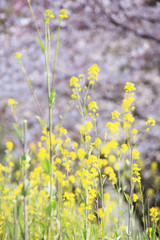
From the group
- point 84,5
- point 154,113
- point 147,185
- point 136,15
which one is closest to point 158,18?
point 136,15

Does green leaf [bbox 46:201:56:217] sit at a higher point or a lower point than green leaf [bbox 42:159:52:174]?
lower

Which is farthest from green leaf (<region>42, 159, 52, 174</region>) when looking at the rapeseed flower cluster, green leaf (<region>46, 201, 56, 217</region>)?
green leaf (<region>46, 201, 56, 217</region>)

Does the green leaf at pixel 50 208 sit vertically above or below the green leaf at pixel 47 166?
below

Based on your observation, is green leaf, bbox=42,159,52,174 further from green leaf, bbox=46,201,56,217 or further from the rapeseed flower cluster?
green leaf, bbox=46,201,56,217

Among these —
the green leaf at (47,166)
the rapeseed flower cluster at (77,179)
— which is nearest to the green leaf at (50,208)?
the rapeseed flower cluster at (77,179)

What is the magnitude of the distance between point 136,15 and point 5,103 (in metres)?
1.48

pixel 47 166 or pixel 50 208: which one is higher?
pixel 47 166

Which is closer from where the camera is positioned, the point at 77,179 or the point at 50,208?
the point at 50,208

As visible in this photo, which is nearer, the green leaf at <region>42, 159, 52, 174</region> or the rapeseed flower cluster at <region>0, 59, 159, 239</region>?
the green leaf at <region>42, 159, 52, 174</region>

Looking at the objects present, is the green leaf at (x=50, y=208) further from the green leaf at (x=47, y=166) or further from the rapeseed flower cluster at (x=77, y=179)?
the green leaf at (x=47, y=166)

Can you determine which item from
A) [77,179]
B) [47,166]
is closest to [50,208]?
[47,166]

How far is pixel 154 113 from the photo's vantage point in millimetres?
2338

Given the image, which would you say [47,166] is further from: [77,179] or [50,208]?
[77,179]

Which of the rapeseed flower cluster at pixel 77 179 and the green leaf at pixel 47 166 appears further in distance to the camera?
the rapeseed flower cluster at pixel 77 179
